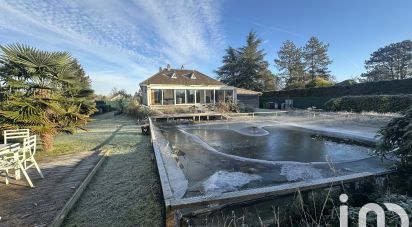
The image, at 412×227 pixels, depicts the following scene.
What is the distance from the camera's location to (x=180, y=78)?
2561cm

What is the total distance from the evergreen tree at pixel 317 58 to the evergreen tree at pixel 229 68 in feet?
49.1

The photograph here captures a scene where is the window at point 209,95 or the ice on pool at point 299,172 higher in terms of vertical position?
the window at point 209,95

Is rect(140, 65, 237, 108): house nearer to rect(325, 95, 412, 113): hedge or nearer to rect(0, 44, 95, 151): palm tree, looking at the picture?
rect(325, 95, 412, 113): hedge

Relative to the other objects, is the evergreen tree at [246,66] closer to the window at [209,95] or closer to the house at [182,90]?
the house at [182,90]

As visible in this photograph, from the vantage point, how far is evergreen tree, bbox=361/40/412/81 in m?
33.2

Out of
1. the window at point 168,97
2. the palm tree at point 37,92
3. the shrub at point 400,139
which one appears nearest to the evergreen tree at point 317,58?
the window at point 168,97

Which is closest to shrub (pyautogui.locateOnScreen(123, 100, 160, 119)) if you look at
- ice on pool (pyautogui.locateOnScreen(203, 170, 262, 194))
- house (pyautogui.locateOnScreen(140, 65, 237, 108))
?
house (pyautogui.locateOnScreen(140, 65, 237, 108))

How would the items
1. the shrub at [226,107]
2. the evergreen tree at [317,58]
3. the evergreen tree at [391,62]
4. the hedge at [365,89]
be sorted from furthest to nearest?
the evergreen tree at [317,58] < the evergreen tree at [391,62] < the shrub at [226,107] < the hedge at [365,89]

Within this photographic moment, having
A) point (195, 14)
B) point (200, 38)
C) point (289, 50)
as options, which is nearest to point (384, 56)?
point (289, 50)

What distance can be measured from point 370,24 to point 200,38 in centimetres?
1780

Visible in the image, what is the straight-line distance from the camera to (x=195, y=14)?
1509 centimetres

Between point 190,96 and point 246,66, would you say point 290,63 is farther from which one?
point 190,96

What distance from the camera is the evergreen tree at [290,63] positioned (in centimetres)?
4447

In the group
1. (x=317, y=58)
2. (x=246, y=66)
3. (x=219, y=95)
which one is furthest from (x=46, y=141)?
(x=317, y=58)
